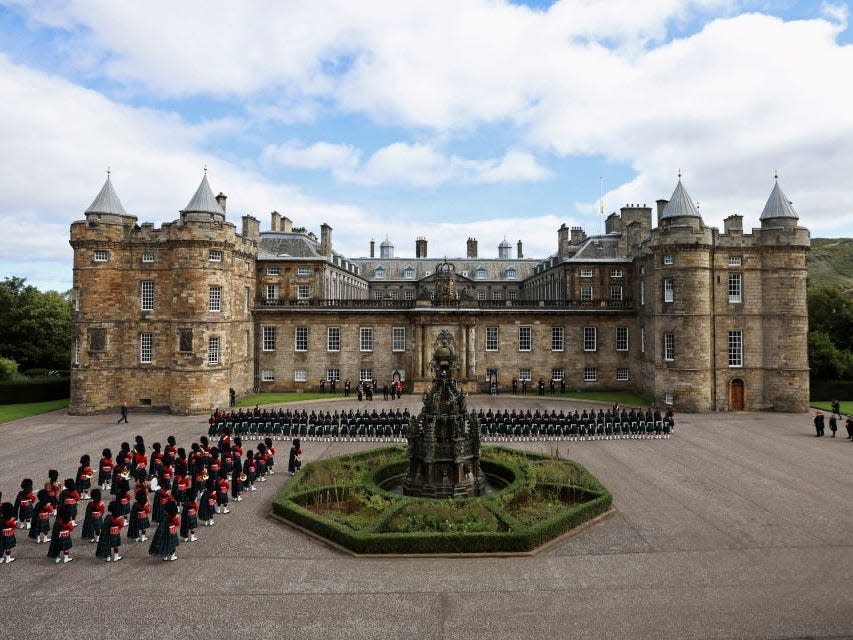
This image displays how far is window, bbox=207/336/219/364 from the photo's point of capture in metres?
37.4

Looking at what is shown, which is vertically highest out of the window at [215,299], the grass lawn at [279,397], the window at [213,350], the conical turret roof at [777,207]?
the conical turret roof at [777,207]

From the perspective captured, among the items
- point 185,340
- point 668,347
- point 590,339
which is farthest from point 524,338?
point 185,340

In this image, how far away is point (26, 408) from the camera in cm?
4009

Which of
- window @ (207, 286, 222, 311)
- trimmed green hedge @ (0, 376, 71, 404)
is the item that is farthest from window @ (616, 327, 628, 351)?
trimmed green hedge @ (0, 376, 71, 404)

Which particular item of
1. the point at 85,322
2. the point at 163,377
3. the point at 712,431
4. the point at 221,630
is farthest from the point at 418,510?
the point at 85,322

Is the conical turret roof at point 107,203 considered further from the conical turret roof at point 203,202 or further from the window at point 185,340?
the window at point 185,340

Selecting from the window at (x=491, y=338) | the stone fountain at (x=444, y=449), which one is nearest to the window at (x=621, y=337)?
the window at (x=491, y=338)

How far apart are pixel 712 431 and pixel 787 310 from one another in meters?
13.1

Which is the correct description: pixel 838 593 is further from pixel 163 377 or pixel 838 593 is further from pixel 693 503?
pixel 163 377

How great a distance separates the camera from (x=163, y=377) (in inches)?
1495

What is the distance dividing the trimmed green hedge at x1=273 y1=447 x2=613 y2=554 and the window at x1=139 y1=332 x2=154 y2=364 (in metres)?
22.7

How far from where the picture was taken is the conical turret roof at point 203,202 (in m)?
37.8

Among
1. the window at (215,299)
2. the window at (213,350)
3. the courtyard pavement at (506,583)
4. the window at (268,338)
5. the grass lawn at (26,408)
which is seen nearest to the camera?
the courtyard pavement at (506,583)

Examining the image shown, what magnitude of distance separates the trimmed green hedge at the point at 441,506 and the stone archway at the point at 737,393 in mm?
23057
